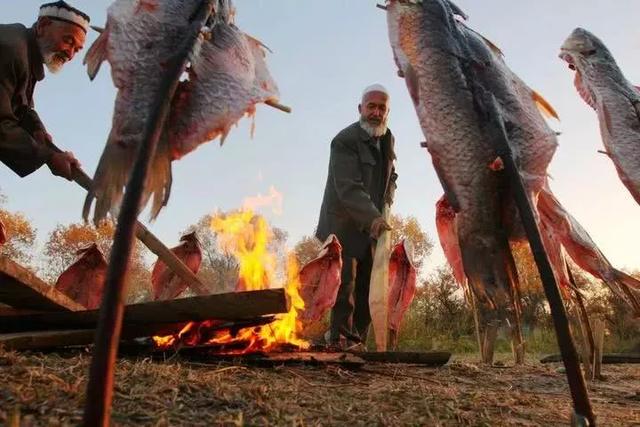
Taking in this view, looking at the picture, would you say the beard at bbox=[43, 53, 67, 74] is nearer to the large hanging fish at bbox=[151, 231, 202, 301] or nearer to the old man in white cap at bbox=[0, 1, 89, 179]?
the old man in white cap at bbox=[0, 1, 89, 179]

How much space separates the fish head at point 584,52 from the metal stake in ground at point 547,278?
111 inches

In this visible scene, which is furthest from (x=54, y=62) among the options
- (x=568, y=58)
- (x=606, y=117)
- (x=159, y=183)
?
(x=606, y=117)

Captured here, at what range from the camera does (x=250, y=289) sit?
462 cm

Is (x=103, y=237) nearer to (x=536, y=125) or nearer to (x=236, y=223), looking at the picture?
(x=236, y=223)

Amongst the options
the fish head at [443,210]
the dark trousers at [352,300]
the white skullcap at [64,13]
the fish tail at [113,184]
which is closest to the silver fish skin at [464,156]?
the fish head at [443,210]

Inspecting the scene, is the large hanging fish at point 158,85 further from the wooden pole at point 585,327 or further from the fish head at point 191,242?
the fish head at point 191,242

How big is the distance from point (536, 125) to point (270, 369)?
2125 millimetres

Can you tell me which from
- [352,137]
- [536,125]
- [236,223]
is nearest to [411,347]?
[352,137]

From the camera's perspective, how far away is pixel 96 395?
138cm

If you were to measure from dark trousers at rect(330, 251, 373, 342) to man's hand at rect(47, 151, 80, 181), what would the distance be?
315 cm

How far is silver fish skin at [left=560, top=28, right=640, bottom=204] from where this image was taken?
4.45 meters

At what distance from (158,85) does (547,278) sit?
64.5 inches

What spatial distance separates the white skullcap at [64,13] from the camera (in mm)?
3963

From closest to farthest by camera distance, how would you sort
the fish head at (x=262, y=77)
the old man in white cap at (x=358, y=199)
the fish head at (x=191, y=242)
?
the fish head at (x=262, y=77)
the fish head at (x=191, y=242)
the old man in white cap at (x=358, y=199)
